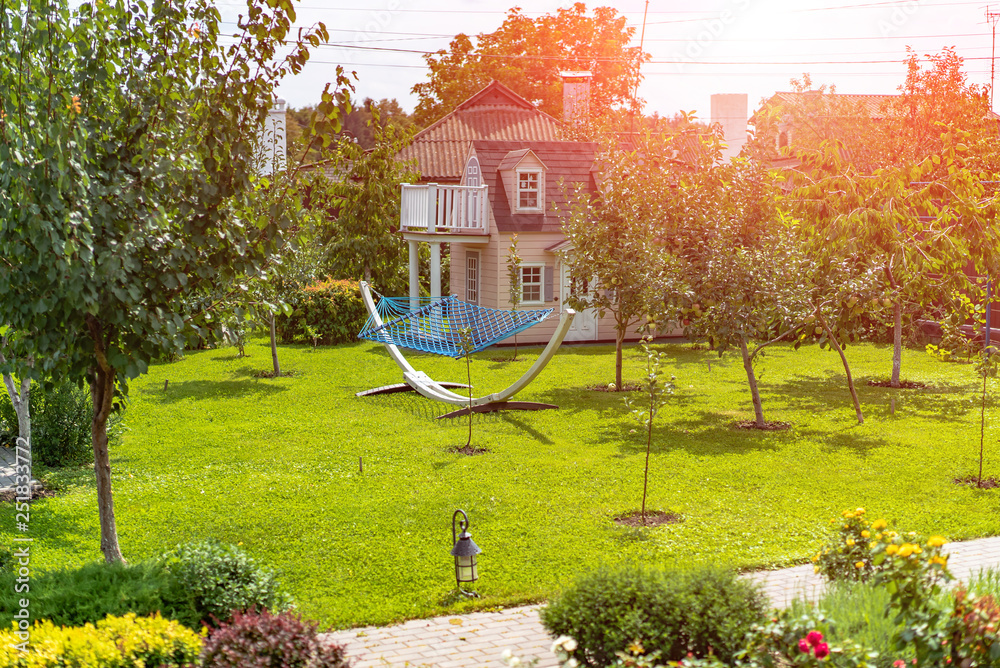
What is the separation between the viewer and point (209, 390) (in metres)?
16.5

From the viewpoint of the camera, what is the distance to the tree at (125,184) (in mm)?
5859

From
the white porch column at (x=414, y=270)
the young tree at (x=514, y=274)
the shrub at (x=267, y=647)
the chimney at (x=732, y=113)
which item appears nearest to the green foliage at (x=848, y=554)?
the shrub at (x=267, y=647)

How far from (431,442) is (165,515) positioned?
433 cm

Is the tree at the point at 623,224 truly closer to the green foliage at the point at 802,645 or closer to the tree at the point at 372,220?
the green foliage at the point at 802,645

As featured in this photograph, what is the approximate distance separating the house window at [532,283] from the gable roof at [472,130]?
37.3 feet

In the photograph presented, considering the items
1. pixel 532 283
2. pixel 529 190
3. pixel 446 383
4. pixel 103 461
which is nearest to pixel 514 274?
pixel 532 283

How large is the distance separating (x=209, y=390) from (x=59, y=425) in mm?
5377

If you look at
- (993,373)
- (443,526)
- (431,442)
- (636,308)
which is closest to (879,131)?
(636,308)

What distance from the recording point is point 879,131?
21500 millimetres

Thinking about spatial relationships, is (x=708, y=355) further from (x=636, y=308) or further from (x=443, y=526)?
(x=443, y=526)

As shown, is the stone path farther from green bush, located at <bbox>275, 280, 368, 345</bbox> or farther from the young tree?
green bush, located at <bbox>275, 280, 368, 345</bbox>

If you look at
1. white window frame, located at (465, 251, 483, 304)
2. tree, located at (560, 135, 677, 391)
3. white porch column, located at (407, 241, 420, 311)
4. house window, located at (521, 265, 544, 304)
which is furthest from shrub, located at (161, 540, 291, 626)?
white porch column, located at (407, 241, 420, 311)

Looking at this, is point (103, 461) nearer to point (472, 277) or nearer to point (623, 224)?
point (623, 224)

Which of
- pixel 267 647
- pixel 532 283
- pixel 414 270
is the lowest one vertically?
pixel 267 647
